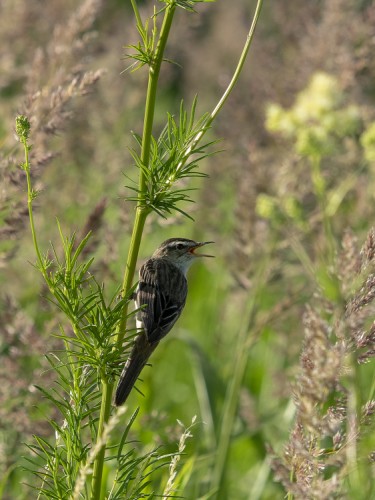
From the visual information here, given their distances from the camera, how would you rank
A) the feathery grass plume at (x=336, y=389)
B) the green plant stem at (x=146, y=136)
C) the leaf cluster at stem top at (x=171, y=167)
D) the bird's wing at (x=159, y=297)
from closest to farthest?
A: the feathery grass plume at (x=336, y=389), the green plant stem at (x=146, y=136), the leaf cluster at stem top at (x=171, y=167), the bird's wing at (x=159, y=297)

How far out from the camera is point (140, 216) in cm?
178

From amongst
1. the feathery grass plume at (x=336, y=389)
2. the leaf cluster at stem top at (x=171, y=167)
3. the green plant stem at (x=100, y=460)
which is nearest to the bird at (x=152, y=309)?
the green plant stem at (x=100, y=460)

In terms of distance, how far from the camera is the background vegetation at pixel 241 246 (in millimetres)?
1862

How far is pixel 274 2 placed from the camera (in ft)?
19.9

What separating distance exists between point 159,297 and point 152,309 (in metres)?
0.11

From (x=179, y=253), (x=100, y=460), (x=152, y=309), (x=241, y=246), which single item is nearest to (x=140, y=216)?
(x=100, y=460)

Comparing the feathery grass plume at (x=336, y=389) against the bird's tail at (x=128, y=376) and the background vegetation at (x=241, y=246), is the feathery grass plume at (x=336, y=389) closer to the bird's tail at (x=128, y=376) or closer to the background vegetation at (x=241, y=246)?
the background vegetation at (x=241, y=246)

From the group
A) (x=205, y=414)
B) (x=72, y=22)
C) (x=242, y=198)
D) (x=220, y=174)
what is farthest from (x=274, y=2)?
(x=205, y=414)

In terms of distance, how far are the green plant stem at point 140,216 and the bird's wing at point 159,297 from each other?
0.48 m

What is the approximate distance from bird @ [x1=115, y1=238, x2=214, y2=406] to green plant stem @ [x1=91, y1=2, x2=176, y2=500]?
0.08 metres

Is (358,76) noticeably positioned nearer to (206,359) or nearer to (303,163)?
(303,163)

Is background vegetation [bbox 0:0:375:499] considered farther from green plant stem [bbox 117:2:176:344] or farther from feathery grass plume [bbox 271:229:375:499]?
green plant stem [bbox 117:2:176:344]

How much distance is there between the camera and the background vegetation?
73.3 inches

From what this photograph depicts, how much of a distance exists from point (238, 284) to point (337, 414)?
2.64 meters
